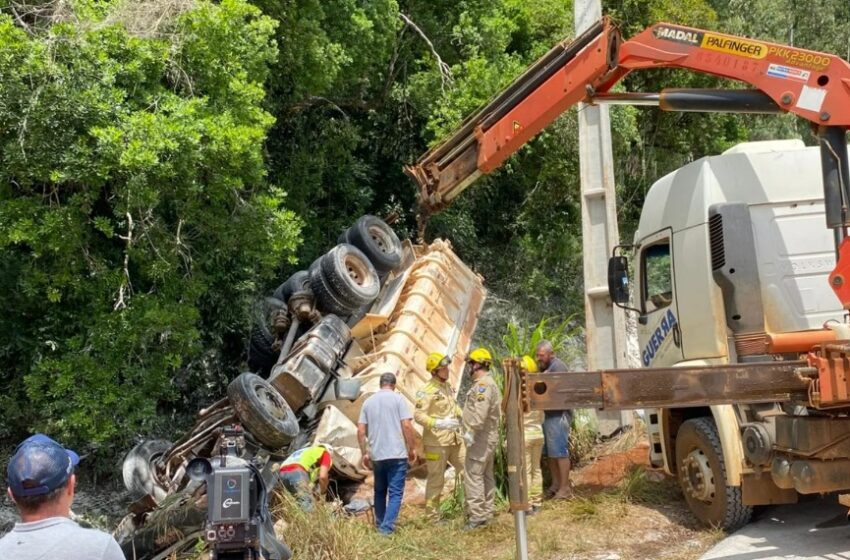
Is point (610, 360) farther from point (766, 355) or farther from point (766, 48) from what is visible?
point (766, 48)

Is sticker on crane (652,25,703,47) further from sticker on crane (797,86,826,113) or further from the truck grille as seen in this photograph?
the truck grille

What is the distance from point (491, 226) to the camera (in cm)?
1845

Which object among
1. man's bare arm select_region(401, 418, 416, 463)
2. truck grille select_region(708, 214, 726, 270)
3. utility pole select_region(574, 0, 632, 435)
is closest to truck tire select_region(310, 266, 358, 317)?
utility pole select_region(574, 0, 632, 435)

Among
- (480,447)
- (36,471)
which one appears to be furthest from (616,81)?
(36,471)

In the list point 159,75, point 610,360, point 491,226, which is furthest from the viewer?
point 491,226

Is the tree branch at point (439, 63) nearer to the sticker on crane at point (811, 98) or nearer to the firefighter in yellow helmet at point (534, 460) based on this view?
the firefighter in yellow helmet at point (534, 460)

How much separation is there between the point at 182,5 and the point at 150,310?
3511mm

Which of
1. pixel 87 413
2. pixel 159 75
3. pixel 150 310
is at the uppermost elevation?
pixel 159 75

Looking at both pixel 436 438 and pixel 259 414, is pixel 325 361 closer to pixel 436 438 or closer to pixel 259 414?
pixel 259 414

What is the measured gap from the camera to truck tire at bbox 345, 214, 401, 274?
1263cm

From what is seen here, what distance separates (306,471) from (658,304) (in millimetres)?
3664

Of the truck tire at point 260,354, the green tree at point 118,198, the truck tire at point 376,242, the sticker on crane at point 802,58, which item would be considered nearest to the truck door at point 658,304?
the sticker on crane at point 802,58

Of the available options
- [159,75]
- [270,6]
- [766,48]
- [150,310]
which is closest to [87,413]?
[150,310]

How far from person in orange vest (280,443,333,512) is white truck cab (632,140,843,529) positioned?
3.30 metres
